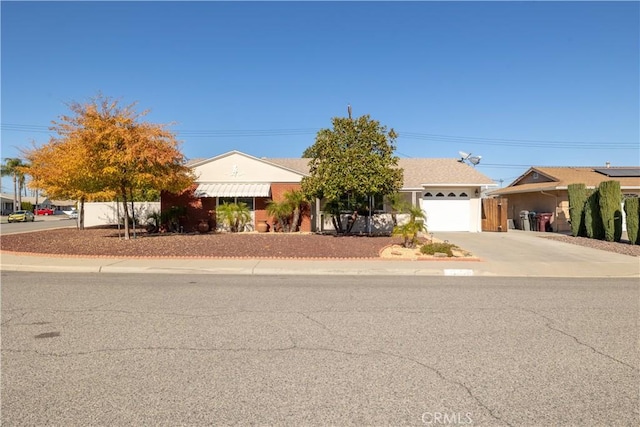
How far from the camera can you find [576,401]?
3729 millimetres

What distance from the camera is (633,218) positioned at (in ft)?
56.9

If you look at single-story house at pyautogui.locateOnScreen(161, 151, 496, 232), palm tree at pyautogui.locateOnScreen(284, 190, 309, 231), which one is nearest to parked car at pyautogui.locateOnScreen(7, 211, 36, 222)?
single-story house at pyautogui.locateOnScreen(161, 151, 496, 232)

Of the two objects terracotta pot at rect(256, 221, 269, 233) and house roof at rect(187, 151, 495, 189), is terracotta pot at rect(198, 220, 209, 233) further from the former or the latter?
house roof at rect(187, 151, 495, 189)

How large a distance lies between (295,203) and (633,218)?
46.8ft

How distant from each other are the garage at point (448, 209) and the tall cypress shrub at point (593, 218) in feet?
19.6

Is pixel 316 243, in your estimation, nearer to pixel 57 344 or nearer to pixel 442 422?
pixel 57 344

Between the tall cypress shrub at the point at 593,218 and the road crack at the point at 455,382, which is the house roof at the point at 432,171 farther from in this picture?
the road crack at the point at 455,382

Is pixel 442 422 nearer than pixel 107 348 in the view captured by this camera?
Yes

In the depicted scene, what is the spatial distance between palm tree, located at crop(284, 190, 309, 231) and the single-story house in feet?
2.03

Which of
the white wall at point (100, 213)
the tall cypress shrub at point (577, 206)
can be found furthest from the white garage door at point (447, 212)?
the white wall at point (100, 213)

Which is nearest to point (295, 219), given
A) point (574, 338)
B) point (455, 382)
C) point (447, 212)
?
point (447, 212)

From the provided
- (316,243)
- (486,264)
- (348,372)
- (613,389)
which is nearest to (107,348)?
(348,372)

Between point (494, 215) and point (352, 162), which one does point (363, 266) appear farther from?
point (494, 215)

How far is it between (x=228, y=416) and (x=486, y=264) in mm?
11133
